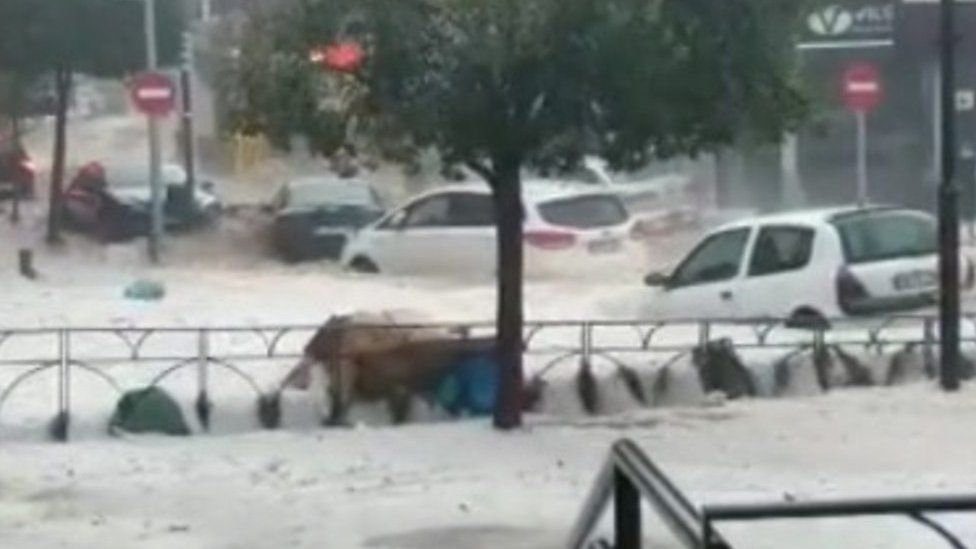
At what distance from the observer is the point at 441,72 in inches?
547

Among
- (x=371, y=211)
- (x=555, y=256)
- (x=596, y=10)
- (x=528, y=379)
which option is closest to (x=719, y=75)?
(x=596, y=10)

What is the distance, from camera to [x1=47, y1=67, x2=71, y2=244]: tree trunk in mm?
28188

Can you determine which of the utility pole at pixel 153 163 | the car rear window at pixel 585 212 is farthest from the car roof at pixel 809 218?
the utility pole at pixel 153 163

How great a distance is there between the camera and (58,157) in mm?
28703

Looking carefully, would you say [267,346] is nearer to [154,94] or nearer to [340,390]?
[340,390]

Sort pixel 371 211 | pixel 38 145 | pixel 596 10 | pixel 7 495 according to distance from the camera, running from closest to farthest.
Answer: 1. pixel 7 495
2. pixel 596 10
3. pixel 371 211
4. pixel 38 145

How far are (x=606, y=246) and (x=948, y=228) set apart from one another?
977cm

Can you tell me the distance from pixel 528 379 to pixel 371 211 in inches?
514

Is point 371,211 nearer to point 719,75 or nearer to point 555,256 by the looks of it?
point 555,256

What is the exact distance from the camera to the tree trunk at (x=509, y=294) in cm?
1433

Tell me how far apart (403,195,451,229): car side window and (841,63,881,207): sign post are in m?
3.75

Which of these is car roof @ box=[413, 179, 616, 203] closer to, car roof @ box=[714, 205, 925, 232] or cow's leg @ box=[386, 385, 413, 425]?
car roof @ box=[714, 205, 925, 232]

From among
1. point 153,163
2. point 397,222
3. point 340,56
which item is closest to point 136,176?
point 153,163

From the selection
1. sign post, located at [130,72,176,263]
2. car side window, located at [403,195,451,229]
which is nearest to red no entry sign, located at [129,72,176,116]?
sign post, located at [130,72,176,263]
